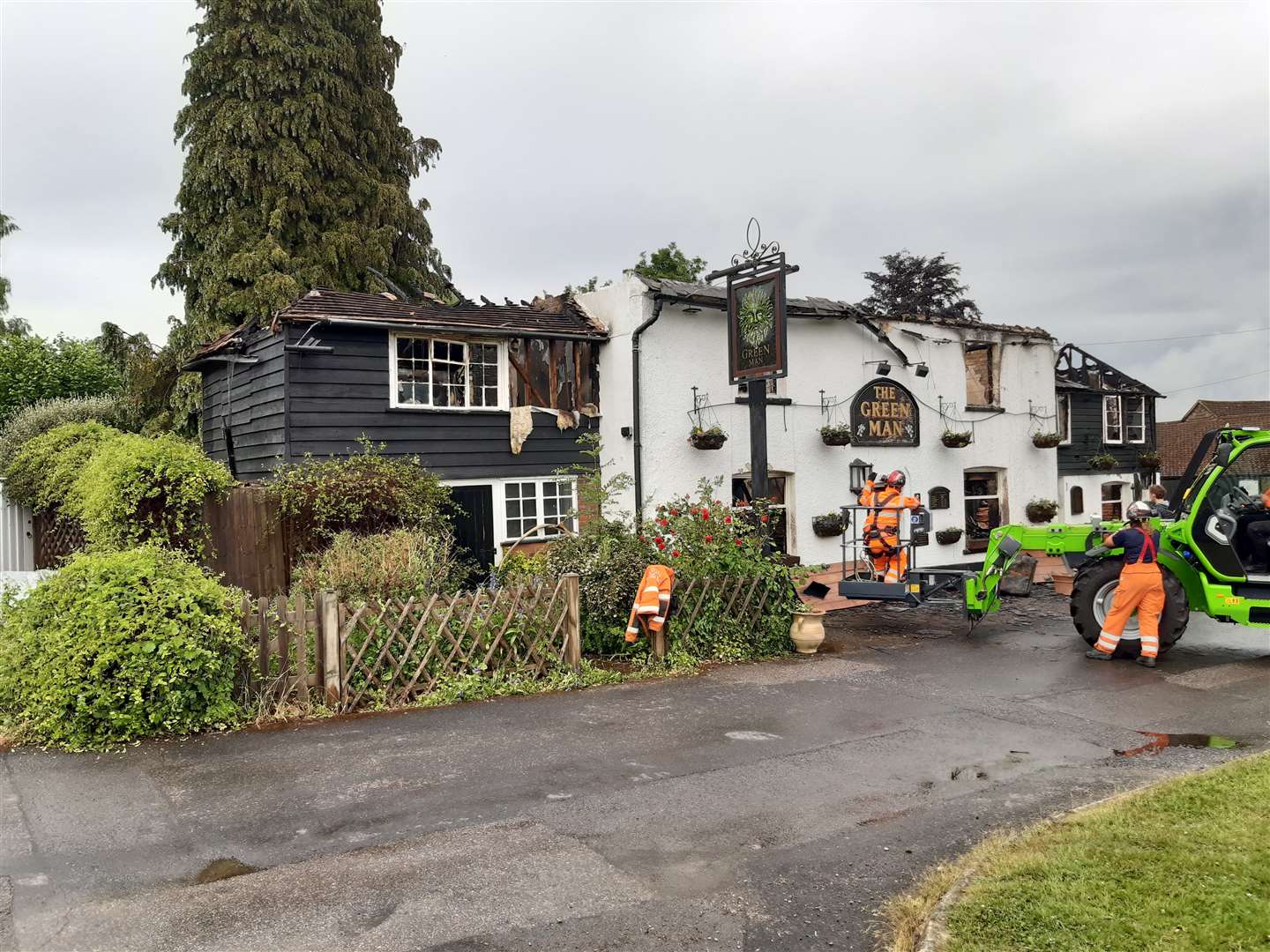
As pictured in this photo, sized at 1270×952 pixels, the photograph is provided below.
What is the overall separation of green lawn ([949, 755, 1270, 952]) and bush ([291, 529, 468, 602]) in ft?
20.5

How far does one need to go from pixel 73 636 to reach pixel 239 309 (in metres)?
16.4

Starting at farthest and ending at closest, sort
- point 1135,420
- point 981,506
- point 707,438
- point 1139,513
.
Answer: point 1135,420 → point 981,506 → point 707,438 → point 1139,513

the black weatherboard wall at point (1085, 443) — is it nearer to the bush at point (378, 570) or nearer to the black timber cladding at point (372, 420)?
the black timber cladding at point (372, 420)

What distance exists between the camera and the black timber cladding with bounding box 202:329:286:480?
14.1m

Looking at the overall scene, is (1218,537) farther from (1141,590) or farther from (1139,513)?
(1141,590)

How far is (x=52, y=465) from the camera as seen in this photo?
15.3 meters

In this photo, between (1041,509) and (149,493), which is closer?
(149,493)

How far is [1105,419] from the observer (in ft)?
76.7

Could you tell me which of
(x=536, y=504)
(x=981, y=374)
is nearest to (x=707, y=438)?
(x=536, y=504)

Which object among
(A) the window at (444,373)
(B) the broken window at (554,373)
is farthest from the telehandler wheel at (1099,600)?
(A) the window at (444,373)

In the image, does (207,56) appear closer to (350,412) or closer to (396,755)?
(350,412)

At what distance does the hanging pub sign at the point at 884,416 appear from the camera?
18.9 metres

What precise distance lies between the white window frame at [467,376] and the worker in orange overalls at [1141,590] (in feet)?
30.4

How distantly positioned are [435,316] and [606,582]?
6.26 meters
